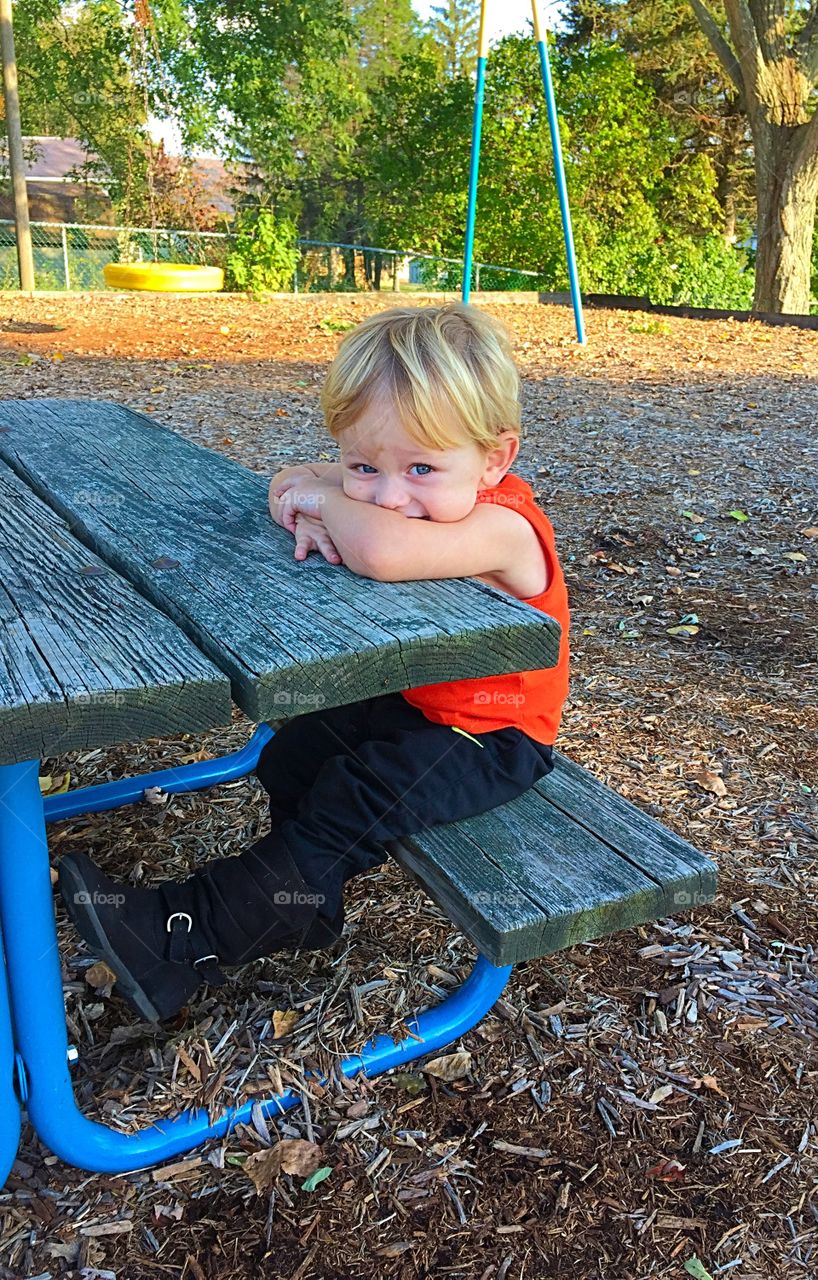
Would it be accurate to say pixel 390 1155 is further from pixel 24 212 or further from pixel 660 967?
pixel 24 212

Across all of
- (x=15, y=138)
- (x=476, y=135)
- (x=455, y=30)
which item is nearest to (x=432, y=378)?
(x=476, y=135)

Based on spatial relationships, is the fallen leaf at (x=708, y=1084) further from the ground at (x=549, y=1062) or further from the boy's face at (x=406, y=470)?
the boy's face at (x=406, y=470)

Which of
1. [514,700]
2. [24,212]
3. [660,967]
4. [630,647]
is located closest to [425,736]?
[514,700]

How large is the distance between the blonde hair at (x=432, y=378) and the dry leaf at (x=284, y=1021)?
42.9 inches

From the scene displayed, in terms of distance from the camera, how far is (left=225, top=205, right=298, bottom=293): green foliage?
14.0m

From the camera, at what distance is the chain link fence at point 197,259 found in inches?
607

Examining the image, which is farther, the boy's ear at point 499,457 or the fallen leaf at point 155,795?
the fallen leaf at point 155,795

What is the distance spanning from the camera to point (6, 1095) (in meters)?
1.70

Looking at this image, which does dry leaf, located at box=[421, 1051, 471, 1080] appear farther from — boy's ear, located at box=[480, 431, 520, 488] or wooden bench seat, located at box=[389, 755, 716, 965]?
boy's ear, located at box=[480, 431, 520, 488]

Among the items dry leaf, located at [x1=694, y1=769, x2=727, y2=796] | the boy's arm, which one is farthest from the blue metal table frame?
dry leaf, located at [x1=694, y1=769, x2=727, y2=796]

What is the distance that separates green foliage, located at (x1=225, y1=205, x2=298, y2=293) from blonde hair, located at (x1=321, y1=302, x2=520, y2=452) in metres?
12.5

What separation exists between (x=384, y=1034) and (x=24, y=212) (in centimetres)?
1356

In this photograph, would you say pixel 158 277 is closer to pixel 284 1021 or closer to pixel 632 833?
pixel 284 1021

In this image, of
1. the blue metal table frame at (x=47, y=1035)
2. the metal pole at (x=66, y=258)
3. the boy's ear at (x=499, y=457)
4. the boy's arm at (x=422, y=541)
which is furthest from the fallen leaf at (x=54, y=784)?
the metal pole at (x=66, y=258)
